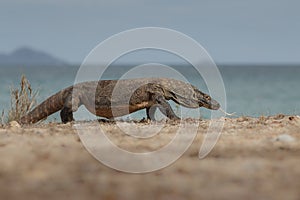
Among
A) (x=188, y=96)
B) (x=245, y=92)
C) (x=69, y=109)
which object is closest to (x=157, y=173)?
(x=69, y=109)

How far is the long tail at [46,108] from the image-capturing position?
10.6 metres

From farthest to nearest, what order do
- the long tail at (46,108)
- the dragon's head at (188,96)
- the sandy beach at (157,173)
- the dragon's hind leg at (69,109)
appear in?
1. the long tail at (46,108)
2. the dragon's head at (188,96)
3. the dragon's hind leg at (69,109)
4. the sandy beach at (157,173)

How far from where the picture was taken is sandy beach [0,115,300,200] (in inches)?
167

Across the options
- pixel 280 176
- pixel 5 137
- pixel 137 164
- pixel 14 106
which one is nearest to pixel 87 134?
pixel 5 137

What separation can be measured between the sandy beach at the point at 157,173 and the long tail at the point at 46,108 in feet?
12.9

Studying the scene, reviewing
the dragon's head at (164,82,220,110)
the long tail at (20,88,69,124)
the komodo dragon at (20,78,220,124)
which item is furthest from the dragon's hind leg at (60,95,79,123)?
the dragon's head at (164,82,220,110)

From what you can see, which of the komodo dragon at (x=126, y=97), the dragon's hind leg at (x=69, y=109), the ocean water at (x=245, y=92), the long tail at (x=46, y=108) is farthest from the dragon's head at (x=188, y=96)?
the long tail at (x=46, y=108)

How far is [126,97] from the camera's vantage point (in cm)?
1031

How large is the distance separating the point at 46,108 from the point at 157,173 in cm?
613

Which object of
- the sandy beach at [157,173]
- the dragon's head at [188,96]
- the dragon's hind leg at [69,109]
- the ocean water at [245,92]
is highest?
the ocean water at [245,92]

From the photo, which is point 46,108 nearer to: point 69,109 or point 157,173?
point 69,109

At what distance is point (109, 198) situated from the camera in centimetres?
412

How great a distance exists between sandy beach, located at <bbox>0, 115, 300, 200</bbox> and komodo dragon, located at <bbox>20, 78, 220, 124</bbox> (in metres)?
3.58

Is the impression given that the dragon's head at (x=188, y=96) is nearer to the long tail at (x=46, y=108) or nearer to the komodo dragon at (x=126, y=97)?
the komodo dragon at (x=126, y=97)
